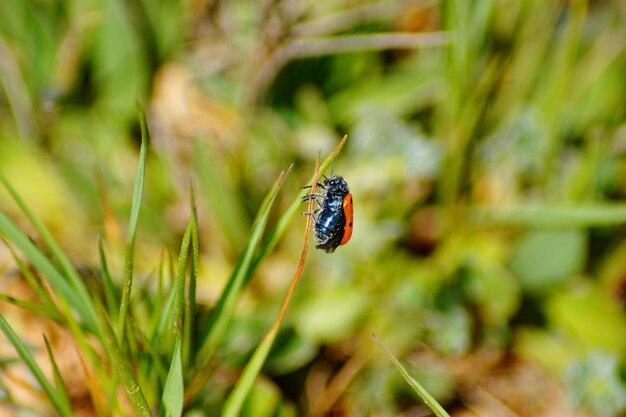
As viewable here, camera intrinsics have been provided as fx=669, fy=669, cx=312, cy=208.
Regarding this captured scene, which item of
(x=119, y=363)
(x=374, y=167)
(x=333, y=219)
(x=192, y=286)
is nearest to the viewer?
(x=119, y=363)

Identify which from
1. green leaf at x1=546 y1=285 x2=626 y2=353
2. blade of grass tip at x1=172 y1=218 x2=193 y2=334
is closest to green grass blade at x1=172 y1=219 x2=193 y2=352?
blade of grass tip at x1=172 y1=218 x2=193 y2=334

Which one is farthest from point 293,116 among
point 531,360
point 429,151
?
point 531,360

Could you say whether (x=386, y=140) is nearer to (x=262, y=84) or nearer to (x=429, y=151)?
(x=429, y=151)

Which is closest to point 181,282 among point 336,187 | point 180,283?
point 180,283

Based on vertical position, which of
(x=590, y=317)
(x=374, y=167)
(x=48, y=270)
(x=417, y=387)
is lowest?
(x=417, y=387)

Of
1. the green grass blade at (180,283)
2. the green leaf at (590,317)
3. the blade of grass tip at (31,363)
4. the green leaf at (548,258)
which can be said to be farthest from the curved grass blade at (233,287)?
the green leaf at (590,317)

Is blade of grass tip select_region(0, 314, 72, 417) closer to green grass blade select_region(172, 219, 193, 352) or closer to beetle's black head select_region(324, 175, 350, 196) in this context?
green grass blade select_region(172, 219, 193, 352)

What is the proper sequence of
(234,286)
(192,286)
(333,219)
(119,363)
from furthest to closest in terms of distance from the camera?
(333,219), (234,286), (192,286), (119,363)

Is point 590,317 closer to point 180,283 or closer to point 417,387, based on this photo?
point 417,387
